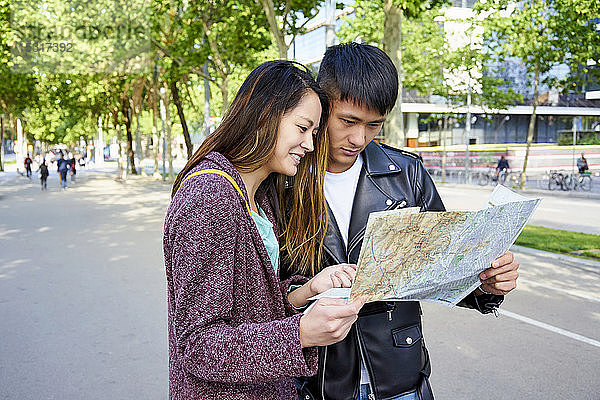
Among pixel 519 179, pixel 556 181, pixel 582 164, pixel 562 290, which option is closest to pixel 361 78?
pixel 562 290

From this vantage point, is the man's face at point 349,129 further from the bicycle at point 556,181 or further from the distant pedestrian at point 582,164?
the distant pedestrian at point 582,164

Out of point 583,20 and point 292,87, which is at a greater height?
point 583,20

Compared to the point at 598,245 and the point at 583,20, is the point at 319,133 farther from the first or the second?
the point at 583,20

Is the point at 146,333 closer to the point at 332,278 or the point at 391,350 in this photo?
the point at 391,350

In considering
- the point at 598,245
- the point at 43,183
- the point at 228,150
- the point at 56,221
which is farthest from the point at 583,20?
the point at 43,183

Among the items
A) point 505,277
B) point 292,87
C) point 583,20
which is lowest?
point 505,277

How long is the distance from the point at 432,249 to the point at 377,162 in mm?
574

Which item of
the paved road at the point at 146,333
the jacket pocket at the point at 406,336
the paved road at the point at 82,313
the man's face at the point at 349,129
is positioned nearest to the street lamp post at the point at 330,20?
the paved road at the point at 82,313

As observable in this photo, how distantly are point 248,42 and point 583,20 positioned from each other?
35.1 ft

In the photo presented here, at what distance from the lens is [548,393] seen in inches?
173

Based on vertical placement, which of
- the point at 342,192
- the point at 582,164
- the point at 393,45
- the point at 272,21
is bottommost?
the point at 582,164

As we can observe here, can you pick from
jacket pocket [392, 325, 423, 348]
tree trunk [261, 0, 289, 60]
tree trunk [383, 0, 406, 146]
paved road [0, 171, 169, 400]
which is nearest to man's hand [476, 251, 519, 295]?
jacket pocket [392, 325, 423, 348]

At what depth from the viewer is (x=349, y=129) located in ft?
6.57

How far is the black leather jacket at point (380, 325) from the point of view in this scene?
1.87 meters
